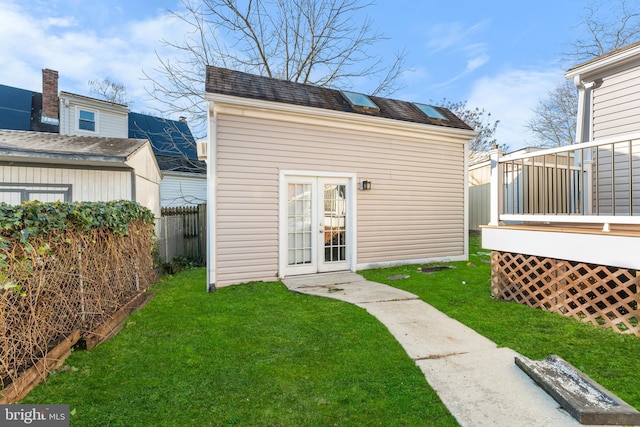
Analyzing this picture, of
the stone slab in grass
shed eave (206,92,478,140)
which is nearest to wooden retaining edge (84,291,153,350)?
shed eave (206,92,478,140)

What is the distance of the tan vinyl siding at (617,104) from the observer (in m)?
5.30

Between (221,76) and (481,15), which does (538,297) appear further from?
(481,15)

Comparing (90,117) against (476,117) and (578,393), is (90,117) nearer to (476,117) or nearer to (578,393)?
(578,393)

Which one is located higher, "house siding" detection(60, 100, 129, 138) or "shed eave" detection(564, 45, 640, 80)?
"house siding" detection(60, 100, 129, 138)

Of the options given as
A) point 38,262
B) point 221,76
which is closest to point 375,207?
point 221,76

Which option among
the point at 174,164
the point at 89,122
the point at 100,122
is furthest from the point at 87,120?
the point at 174,164

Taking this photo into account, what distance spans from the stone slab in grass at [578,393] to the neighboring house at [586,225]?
1.48 metres

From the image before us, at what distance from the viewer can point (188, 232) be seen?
9.10 meters

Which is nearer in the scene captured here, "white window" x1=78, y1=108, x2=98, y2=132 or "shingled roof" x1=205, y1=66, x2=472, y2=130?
"shingled roof" x1=205, y1=66, x2=472, y2=130

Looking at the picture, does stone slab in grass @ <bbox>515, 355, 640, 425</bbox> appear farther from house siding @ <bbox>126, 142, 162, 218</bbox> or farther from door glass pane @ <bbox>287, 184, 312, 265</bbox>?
house siding @ <bbox>126, 142, 162, 218</bbox>

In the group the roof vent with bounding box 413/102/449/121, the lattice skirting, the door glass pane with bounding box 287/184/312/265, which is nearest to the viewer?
the lattice skirting

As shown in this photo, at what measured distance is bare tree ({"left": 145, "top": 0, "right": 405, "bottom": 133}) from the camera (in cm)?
1160

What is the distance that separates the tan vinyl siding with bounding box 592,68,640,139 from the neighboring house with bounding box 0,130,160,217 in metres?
9.51

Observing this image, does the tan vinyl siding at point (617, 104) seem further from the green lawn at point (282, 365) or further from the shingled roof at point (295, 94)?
the green lawn at point (282, 365)
